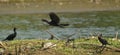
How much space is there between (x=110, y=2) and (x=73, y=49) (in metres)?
32.7

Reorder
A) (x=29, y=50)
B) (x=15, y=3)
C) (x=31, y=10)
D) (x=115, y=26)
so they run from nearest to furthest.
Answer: (x=29, y=50) → (x=115, y=26) → (x=31, y=10) → (x=15, y=3)

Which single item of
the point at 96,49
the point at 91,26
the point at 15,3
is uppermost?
the point at 96,49

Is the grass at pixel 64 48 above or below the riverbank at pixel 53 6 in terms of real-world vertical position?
above

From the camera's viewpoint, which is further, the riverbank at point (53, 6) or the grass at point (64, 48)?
the riverbank at point (53, 6)

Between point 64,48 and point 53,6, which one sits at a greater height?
point 64,48

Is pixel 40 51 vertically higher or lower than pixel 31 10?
higher

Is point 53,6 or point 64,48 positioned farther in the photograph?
point 53,6

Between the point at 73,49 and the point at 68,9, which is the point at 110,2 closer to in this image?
the point at 68,9

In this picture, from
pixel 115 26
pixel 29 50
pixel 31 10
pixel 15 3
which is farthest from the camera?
pixel 15 3

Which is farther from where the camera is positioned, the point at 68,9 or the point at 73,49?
the point at 68,9

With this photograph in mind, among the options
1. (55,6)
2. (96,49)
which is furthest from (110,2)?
(96,49)

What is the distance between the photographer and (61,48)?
41.0 ft

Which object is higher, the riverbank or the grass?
the grass

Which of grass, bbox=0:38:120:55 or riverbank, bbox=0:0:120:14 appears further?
riverbank, bbox=0:0:120:14
